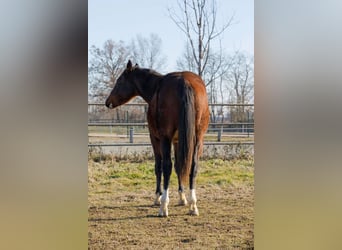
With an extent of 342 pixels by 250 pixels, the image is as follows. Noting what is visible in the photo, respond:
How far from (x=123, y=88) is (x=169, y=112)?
0.29m

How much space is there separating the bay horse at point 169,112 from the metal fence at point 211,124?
0.04 meters

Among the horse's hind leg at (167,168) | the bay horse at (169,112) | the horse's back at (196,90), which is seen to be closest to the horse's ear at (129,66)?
the bay horse at (169,112)

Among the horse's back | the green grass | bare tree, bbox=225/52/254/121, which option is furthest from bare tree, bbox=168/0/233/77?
the green grass

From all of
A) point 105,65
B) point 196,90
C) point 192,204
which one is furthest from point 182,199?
point 105,65

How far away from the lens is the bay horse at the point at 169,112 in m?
1.88

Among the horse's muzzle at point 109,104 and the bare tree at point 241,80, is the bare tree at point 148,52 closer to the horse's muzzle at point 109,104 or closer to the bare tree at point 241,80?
the horse's muzzle at point 109,104

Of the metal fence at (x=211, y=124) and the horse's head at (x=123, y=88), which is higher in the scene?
the horse's head at (x=123, y=88)

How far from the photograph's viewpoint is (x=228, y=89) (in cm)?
194

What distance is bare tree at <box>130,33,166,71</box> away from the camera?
184cm

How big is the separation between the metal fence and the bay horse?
1.6 inches

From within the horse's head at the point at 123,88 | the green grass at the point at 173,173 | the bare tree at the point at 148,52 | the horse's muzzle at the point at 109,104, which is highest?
the bare tree at the point at 148,52
